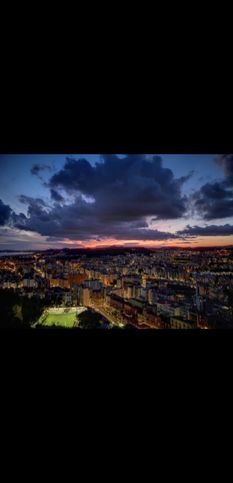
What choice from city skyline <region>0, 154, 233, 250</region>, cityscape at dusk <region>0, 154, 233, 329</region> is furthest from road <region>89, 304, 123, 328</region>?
city skyline <region>0, 154, 233, 250</region>

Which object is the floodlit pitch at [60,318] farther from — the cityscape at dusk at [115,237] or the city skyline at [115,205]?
the city skyline at [115,205]

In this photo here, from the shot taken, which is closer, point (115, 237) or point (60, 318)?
point (60, 318)

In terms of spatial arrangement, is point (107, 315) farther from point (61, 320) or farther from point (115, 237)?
point (115, 237)

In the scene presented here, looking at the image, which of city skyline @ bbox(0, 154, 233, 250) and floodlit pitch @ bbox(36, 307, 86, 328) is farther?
city skyline @ bbox(0, 154, 233, 250)

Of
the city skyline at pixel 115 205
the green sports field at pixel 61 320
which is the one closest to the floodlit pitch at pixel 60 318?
the green sports field at pixel 61 320

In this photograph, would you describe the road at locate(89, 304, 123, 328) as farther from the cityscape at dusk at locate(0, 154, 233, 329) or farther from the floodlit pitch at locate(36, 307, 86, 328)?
the floodlit pitch at locate(36, 307, 86, 328)

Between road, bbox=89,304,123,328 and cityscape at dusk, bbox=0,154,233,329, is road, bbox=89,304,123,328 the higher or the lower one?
the lower one

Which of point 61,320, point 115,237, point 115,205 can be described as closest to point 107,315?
point 61,320

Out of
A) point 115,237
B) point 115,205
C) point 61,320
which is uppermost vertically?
point 115,205
